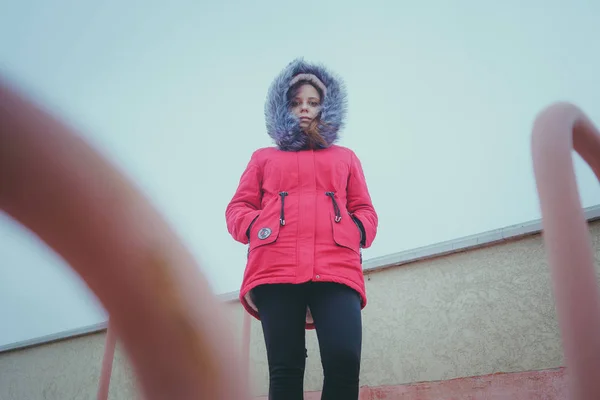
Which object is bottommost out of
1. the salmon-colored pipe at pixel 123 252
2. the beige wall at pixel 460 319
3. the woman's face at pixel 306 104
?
the salmon-colored pipe at pixel 123 252

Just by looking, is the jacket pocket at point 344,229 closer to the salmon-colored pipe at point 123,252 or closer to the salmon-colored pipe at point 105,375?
the salmon-colored pipe at point 105,375

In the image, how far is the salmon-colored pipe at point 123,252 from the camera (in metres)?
0.37

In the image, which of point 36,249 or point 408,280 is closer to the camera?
point 36,249

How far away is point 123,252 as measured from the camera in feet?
1.29

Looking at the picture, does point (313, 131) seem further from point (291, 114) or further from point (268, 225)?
point (268, 225)

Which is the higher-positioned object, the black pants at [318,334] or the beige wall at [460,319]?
the beige wall at [460,319]

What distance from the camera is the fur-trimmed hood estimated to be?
1908 mm

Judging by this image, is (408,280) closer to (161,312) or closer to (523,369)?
(523,369)

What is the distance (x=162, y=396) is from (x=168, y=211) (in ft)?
0.48

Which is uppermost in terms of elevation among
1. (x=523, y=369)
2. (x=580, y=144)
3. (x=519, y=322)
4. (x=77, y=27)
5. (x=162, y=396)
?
(x=77, y=27)

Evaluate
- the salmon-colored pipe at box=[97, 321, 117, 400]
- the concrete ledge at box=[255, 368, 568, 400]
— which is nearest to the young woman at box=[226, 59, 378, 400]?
the salmon-colored pipe at box=[97, 321, 117, 400]

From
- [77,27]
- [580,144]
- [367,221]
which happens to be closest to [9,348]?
[367,221]

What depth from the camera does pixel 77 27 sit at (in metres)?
8.83

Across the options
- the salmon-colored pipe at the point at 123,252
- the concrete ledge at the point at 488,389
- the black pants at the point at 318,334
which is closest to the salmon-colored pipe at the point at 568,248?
the salmon-colored pipe at the point at 123,252
